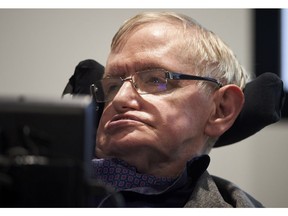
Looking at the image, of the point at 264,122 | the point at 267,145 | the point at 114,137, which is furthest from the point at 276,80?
the point at 114,137

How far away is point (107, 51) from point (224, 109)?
1.30 feet

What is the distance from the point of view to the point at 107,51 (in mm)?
1267

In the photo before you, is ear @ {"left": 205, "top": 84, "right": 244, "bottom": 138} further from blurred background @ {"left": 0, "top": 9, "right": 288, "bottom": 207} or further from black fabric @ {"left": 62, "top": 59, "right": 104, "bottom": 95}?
black fabric @ {"left": 62, "top": 59, "right": 104, "bottom": 95}

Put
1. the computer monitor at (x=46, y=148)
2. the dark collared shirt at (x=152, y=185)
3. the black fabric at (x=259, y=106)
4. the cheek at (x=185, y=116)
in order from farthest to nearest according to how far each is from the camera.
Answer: the black fabric at (x=259, y=106), the cheek at (x=185, y=116), the dark collared shirt at (x=152, y=185), the computer monitor at (x=46, y=148)

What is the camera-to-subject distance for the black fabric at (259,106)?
1.15 metres

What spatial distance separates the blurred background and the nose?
0.23 metres

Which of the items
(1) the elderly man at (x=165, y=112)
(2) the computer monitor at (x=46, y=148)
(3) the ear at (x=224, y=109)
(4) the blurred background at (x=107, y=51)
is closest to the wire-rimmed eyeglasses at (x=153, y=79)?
(1) the elderly man at (x=165, y=112)

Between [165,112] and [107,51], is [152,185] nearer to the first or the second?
[165,112]

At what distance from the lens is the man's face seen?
40.3 inches

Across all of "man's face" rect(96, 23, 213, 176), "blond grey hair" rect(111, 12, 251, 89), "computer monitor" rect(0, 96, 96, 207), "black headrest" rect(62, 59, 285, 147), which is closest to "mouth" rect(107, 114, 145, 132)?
"man's face" rect(96, 23, 213, 176)

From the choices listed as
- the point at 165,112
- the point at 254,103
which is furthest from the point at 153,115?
the point at 254,103

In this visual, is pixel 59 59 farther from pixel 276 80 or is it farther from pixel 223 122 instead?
pixel 276 80

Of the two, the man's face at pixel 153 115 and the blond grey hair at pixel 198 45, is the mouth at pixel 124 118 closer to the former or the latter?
the man's face at pixel 153 115
